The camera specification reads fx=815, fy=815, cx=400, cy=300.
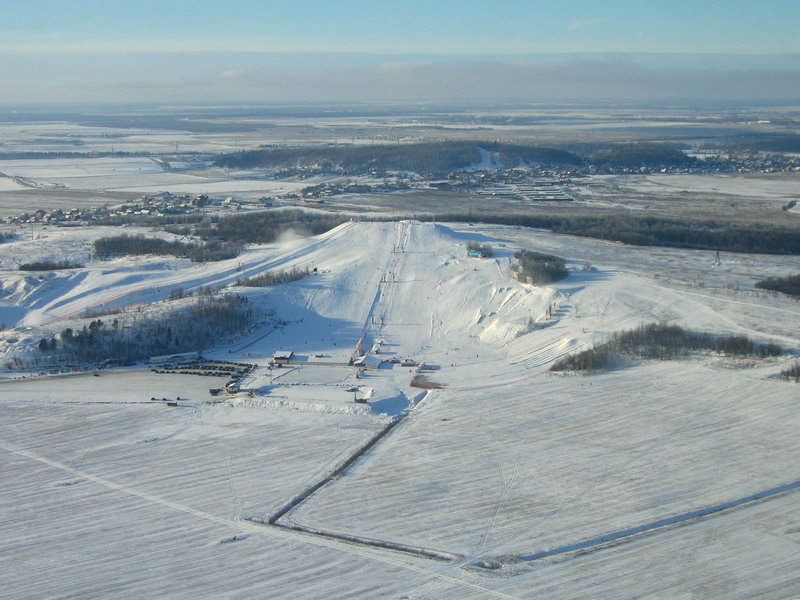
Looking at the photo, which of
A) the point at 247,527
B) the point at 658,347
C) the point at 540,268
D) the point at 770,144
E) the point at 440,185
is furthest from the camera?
the point at 770,144

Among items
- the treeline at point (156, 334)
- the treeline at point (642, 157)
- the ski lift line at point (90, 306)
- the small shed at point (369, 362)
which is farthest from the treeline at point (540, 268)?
the treeline at point (642, 157)

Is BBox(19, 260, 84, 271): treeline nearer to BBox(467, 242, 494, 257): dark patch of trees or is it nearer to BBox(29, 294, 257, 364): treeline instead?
BBox(29, 294, 257, 364): treeline

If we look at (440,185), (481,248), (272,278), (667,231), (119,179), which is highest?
(119,179)

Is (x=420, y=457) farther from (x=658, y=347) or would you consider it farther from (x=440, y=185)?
(x=440, y=185)

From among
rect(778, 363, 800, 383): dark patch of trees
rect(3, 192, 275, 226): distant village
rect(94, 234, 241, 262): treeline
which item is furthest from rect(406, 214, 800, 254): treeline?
rect(778, 363, 800, 383): dark patch of trees

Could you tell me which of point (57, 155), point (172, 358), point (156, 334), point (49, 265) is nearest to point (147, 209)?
point (49, 265)

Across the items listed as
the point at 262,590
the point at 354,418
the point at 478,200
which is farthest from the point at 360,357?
the point at 478,200
